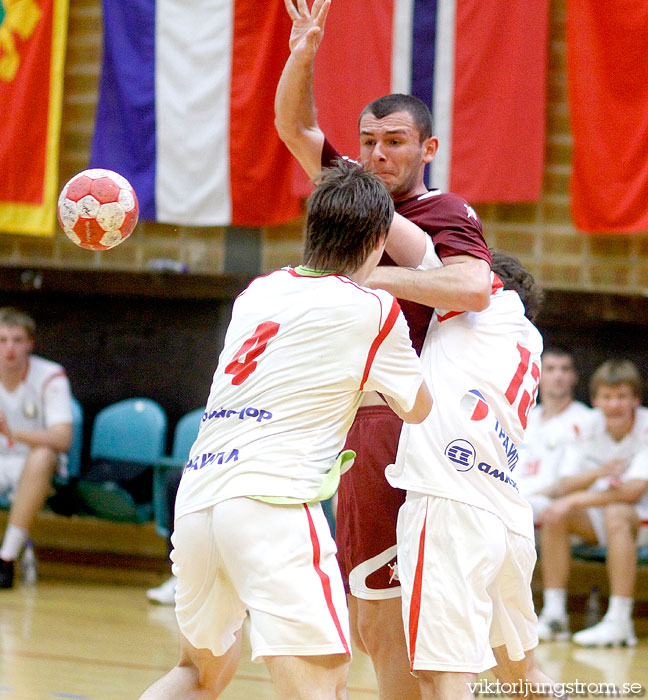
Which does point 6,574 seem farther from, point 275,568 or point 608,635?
point 275,568

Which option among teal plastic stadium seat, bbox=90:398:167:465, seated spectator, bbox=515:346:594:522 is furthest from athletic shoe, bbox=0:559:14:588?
seated spectator, bbox=515:346:594:522

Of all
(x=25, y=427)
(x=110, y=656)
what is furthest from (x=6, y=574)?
(x=110, y=656)

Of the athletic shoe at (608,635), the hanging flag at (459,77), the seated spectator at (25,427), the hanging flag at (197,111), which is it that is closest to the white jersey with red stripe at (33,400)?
the seated spectator at (25,427)

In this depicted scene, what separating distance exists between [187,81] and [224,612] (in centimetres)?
523

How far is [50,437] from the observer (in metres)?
6.81

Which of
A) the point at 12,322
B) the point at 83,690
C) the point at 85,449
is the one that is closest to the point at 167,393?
the point at 85,449

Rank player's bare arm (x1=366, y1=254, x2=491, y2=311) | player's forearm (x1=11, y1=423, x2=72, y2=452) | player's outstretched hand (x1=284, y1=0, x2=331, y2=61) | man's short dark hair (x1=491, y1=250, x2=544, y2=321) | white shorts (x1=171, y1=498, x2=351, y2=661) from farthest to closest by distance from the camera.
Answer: player's forearm (x1=11, y1=423, x2=72, y2=452) → man's short dark hair (x1=491, y1=250, x2=544, y2=321) → player's outstretched hand (x1=284, y1=0, x2=331, y2=61) → player's bare arm (x1=366, y1=254, x2=491, y2=311) → white shorts (x1=171, y1=498, x2=351, y2=661)

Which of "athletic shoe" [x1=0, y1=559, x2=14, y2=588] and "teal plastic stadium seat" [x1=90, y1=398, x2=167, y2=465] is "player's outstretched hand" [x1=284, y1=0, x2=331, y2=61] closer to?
"teal plastic stadium seat" [x1=90, y1=398, x2=167, y2=465]

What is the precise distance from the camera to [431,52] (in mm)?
6812

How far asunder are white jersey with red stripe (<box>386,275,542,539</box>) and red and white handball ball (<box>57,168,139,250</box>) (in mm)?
1091

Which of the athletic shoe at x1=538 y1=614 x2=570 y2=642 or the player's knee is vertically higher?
the player's knee

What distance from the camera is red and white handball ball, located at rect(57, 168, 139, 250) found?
348 centimetres

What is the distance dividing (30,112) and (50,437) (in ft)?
7.50

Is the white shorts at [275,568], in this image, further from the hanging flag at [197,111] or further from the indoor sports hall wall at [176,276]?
the hanging flag at [197,111]
